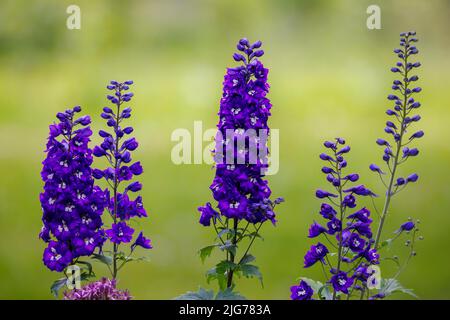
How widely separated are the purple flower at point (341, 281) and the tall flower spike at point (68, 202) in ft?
2.16

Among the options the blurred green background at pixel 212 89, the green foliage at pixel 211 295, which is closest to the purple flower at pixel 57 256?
the green foliage at pixel 211 295

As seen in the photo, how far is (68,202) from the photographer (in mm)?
1937

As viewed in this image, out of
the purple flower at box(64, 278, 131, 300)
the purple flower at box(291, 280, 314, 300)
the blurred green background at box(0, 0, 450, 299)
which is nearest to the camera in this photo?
the purple flower at box(64, 278, 131, 300)

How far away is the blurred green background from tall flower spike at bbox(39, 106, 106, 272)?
6.32 feet

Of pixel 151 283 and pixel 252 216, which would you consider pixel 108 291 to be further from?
pixel 151 283

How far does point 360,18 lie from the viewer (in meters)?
5.34

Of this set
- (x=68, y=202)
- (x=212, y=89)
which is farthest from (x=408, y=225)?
(x=212, y=89)

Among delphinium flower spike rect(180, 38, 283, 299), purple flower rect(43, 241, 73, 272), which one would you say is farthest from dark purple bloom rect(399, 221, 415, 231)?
purple flower rect(43, 241, 73, 272)

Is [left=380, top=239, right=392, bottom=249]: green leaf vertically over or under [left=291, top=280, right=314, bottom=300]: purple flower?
over

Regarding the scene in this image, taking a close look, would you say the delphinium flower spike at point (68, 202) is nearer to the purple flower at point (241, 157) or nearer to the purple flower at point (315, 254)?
the purple flower at point (241, 157)

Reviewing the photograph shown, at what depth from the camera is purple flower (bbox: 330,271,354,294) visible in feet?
6.20

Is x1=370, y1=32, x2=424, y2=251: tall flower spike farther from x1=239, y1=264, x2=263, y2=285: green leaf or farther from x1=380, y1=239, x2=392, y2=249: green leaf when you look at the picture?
x1=239, y1=264, x2=263, y2=285: green leaf
